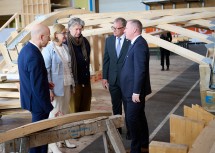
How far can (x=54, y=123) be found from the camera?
2336mm

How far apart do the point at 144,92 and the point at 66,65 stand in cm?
110

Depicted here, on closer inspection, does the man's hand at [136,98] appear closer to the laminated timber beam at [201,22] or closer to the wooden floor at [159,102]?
the wooden floor at [159,102]

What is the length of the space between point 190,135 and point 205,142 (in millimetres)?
749

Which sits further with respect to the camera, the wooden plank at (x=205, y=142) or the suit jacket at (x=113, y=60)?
the suit jacket at (x=113, y=60)

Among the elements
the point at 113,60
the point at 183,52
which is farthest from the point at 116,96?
the point at 183,52

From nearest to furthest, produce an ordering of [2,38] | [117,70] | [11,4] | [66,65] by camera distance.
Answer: [66,65]
[117,70]
[2,38]
[11,4]

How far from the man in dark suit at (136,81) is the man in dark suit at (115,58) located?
0.65 meters

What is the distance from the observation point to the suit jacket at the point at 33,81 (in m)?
3.04

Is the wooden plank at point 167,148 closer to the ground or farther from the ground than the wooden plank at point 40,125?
closer to the ground


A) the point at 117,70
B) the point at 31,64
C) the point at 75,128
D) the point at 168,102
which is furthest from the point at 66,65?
the point at 168,102

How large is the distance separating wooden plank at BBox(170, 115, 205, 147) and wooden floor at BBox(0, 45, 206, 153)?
35.0 inches

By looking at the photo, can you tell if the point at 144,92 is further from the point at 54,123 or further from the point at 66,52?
the point at 54,123

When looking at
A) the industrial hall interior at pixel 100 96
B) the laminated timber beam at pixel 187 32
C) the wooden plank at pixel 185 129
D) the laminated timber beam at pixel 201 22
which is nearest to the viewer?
the industrial hall interior at pixel 100 96

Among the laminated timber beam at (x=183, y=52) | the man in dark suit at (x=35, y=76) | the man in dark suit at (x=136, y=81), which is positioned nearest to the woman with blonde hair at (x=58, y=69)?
the man in dark suit at (x=35, y=76)
